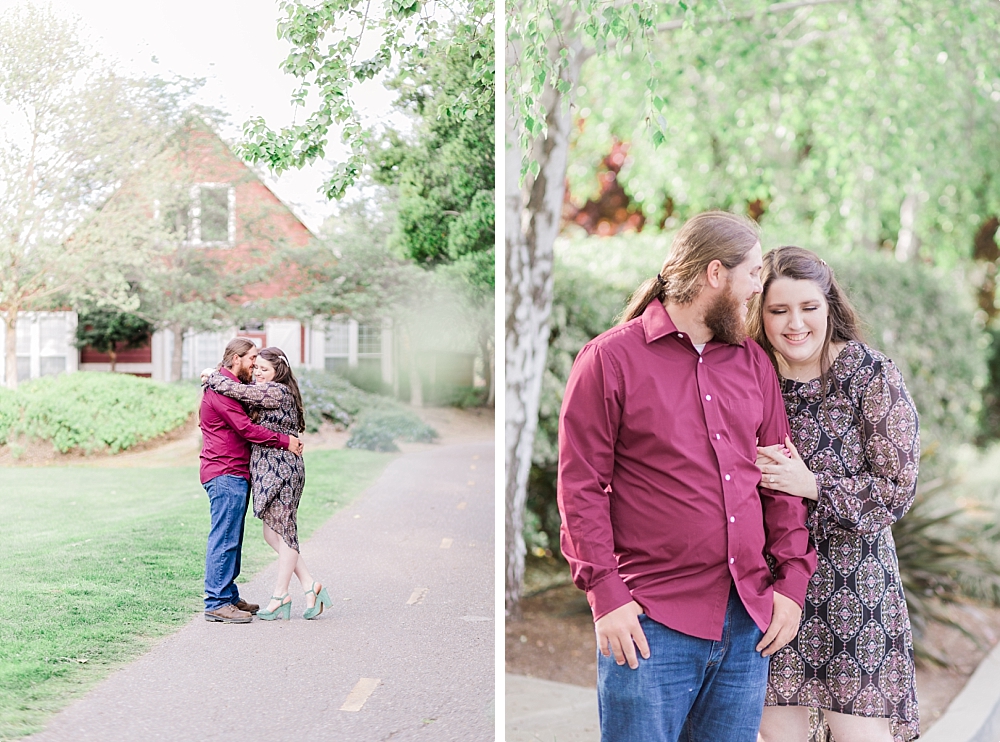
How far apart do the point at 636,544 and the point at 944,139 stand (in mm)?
5172

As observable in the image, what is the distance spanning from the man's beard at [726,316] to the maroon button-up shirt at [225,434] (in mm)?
1343

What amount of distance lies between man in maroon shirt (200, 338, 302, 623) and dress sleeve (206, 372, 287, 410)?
0.02 meters

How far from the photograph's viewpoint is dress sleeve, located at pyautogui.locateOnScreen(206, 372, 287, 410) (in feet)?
8.30

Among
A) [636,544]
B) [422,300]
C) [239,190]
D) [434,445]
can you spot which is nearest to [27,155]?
[239,190]

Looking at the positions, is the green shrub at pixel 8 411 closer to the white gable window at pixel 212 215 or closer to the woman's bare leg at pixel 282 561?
the white gable window at pixel 212 215

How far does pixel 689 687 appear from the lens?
1.93 meters

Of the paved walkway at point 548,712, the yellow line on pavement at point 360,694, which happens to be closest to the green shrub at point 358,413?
the yellow line on pavement at point 360,694

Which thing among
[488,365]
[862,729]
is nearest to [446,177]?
[488,365]

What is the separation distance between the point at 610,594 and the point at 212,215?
1663 millimetres

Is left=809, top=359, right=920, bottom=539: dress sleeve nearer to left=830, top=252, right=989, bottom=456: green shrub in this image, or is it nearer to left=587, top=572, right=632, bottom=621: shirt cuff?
left=587, top=572, right=632, bottom=621: shirt cuff

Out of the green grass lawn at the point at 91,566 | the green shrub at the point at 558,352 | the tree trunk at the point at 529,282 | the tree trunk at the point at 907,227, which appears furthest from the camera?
the tree trunk at the point at 907,227

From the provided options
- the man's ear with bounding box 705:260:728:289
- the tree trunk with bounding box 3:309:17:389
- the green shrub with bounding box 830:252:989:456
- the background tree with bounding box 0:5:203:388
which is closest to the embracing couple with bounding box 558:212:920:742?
the man's ear with bounding box 705:260:728:289

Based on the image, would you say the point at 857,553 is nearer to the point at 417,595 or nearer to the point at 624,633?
the point at 624,633

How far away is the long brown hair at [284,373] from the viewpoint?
2.57 metres
